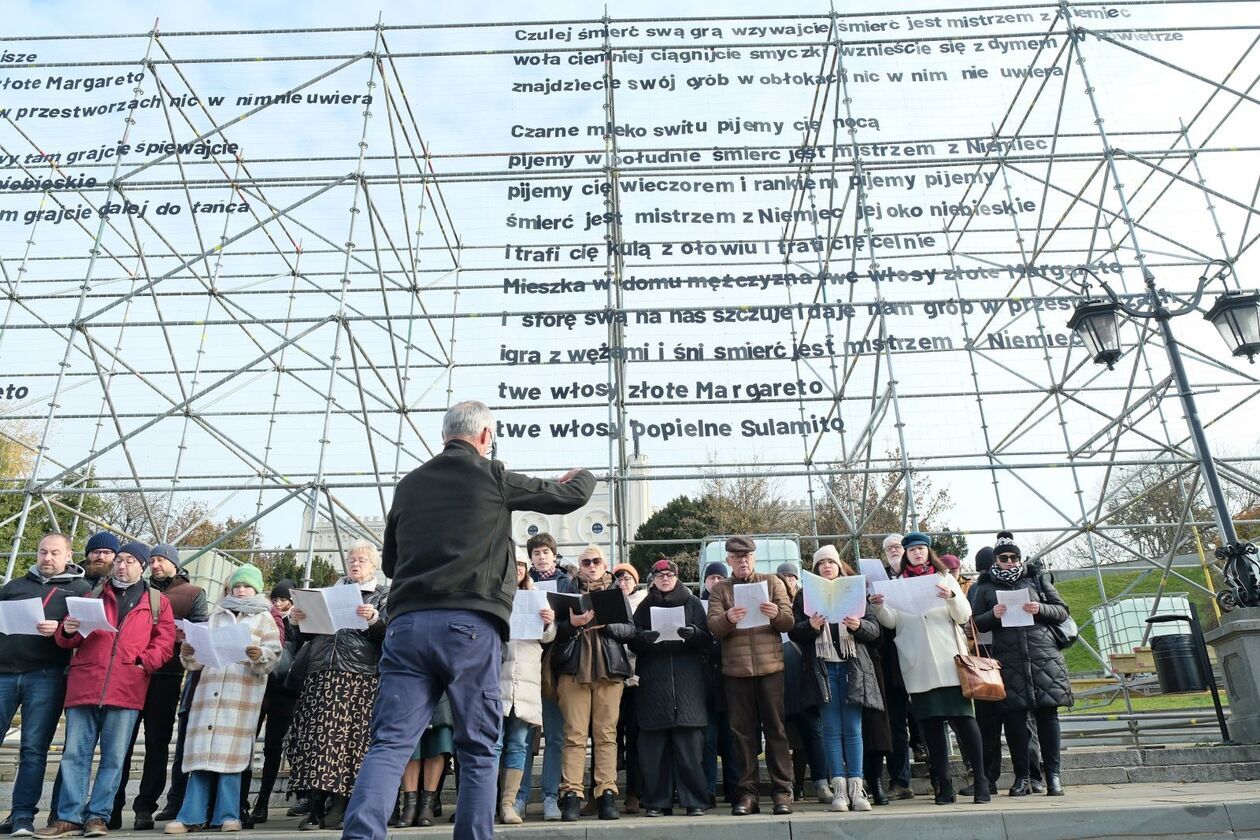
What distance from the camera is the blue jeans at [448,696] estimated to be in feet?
7.63

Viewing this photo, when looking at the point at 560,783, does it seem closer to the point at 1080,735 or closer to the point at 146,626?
the point at 146,626

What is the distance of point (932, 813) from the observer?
357cm

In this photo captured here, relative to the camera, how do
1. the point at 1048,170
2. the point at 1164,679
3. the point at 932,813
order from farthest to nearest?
1. the point at 1048,170
2. the point at 1164,679
3. the point at 932,813

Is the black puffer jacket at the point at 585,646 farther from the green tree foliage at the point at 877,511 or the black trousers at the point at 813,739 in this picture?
the green tree foliage at the point at 877,511

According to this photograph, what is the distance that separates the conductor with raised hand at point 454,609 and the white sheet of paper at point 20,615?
7.67 feet

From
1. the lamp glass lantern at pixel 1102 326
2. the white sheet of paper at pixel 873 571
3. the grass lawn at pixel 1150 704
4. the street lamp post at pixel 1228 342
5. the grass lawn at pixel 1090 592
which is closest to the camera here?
the white sheet of paper at pixel 873 571

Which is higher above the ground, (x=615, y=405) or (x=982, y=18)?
(x=982, y=18)

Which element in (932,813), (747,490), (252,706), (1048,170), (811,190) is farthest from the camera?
(747,490)

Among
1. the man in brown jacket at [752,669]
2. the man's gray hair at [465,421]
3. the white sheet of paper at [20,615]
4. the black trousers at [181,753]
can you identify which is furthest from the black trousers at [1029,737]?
the white sheet of paper at [20,615]

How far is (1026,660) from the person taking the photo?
176 inches

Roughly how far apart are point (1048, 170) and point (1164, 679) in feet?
18.5

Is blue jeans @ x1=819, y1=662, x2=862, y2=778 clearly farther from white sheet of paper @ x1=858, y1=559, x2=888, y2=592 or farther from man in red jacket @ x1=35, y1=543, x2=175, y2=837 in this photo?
man in red jacket @ x1=35, y1=543, x2=175, y2=837

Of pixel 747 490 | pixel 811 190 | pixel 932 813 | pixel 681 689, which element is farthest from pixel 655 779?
pixel 747 490

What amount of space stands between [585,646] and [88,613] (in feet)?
7.62
